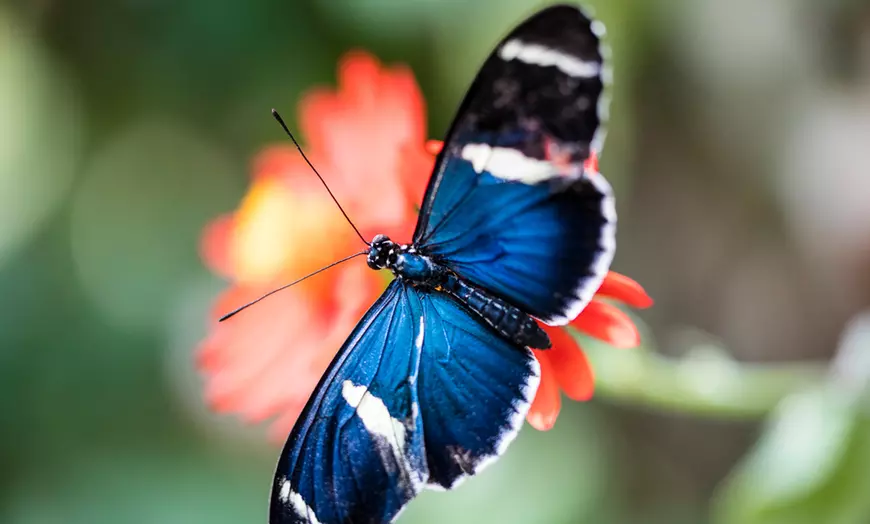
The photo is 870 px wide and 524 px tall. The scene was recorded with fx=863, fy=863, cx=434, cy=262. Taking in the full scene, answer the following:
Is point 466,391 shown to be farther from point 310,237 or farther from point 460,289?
point 310,237

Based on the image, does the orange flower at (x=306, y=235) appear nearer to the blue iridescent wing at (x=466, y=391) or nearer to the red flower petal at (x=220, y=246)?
the red flower petal at (x=220, y=246)

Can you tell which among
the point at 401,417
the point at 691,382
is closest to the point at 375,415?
the point at 401,417

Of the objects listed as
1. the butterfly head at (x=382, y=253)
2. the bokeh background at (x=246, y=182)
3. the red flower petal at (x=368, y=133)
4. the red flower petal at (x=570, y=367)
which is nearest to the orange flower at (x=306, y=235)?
the red flower petal at (x=368, y=133)

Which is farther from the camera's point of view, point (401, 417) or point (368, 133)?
point (368, 133)

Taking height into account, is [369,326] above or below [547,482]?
above

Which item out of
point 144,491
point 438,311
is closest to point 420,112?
point 438,311

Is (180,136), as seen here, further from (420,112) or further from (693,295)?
(693,295)
